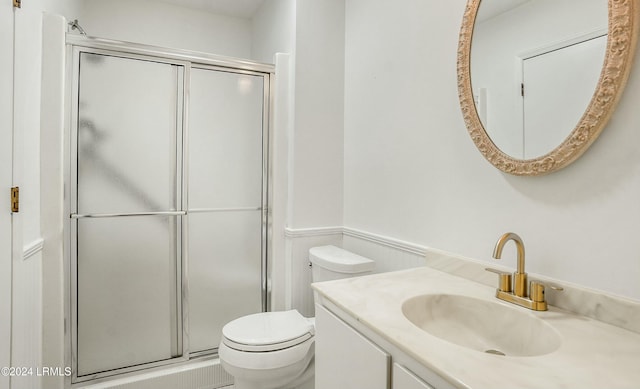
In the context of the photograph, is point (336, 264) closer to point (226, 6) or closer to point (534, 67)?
point (534, 67)

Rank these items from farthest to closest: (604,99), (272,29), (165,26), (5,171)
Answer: (165,26) < (272,29) < (5,171) < (604,99)

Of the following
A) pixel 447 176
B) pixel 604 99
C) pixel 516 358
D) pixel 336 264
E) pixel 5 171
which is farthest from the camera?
pixel 336 264

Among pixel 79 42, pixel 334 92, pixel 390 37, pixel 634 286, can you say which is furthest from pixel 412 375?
pixel 79 42

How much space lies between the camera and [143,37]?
2670mm

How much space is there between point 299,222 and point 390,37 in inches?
45.0

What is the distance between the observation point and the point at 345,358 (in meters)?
0.97

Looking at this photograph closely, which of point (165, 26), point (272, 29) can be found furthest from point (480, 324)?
point (165, 26)

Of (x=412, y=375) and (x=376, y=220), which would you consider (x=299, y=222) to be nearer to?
(x=376, y=220)

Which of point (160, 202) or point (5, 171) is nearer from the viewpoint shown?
point (5, 171)

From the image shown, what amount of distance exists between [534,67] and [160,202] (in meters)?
1.88

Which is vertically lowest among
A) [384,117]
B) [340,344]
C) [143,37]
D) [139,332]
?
[139,332]

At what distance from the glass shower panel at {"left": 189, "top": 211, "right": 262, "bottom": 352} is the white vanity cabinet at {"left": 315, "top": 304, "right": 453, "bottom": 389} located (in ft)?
3.62

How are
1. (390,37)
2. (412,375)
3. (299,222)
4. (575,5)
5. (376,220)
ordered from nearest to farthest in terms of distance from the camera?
(412,375) < (575,5) < (390,37) < (376,220) < (299,222)

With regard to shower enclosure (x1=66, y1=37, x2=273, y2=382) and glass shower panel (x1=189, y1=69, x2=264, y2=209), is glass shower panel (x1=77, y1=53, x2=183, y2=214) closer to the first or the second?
shower enclosure (x1=66, y1=37, x2=273, y2=382)
